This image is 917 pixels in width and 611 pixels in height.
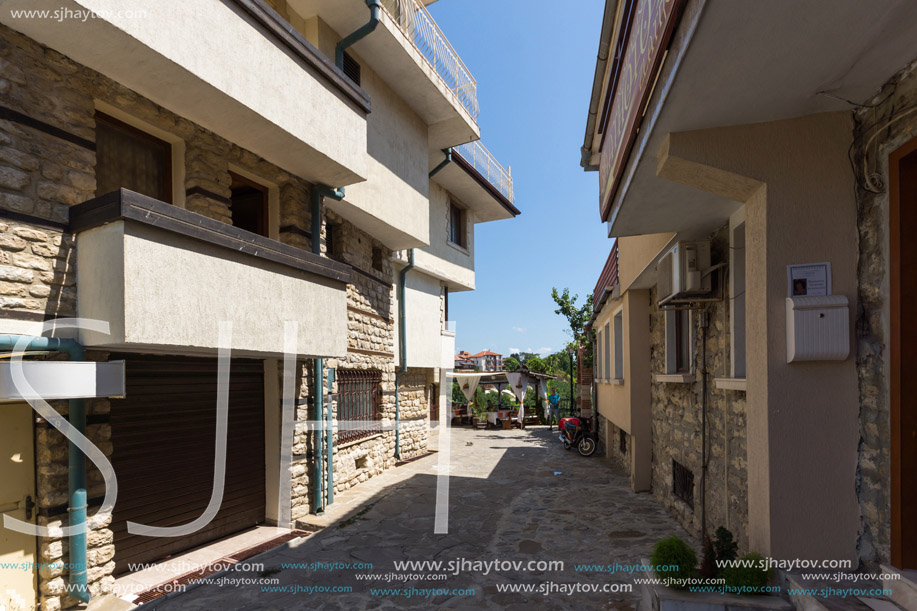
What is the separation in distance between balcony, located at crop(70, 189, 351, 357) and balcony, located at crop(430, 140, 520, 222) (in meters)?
7.61

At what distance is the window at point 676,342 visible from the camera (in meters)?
6.83

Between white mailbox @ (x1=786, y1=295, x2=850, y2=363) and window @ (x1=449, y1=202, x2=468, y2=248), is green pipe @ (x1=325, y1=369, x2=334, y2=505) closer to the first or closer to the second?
white mailbox @ (x1=786, y1=295, x2=850, y2=363)

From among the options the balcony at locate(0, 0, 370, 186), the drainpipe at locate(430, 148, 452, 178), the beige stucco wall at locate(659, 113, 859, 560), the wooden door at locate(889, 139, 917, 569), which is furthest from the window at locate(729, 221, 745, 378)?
the drainpipe at locate(430, 148, 452, 178)

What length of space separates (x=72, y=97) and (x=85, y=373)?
2.48 metres

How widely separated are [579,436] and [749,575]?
9.98m

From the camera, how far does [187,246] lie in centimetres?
447

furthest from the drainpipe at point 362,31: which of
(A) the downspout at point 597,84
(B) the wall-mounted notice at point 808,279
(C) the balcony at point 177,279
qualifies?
(B) the wall-mounted notice at point 808,279

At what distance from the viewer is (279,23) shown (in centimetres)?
569

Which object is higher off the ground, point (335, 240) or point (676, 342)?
point (335, 240)

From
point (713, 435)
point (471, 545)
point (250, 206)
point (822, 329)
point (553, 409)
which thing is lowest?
point (553, 409)

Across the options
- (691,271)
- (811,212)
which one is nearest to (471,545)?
(691,271)

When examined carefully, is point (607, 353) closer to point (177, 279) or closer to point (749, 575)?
point (749, 575)

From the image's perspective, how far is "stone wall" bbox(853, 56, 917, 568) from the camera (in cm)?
282

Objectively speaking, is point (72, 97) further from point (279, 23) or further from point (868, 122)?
point (868, 122)
